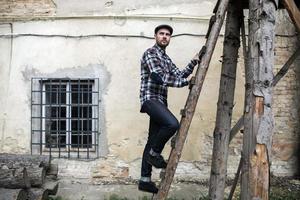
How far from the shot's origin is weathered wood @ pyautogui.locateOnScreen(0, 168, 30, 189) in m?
5.96

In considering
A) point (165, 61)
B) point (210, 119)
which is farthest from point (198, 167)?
point (165, 61)

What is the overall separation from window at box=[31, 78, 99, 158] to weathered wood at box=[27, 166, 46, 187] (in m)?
1.78

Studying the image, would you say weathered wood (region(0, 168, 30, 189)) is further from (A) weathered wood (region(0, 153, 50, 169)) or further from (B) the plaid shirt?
(B) the plaid shirt

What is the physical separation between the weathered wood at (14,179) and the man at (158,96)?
6.18 ft

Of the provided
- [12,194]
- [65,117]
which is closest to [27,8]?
[65,117]

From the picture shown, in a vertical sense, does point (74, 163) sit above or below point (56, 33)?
below

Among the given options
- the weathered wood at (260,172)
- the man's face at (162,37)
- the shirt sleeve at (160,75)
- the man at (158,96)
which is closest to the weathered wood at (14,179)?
the man at (158,96)

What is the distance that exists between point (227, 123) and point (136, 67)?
3.36 metres

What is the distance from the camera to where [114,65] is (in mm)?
8070

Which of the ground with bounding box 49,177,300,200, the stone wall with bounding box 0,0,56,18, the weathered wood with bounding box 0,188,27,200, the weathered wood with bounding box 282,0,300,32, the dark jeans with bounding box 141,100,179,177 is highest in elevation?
the stone wall with bounding box 0,0,56,18

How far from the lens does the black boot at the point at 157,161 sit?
4.65m

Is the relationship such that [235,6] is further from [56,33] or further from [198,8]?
[56,33]

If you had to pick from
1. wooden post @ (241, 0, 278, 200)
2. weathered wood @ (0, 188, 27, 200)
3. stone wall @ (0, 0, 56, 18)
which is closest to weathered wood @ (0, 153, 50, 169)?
weathered wood @ (0, 188, 27, 200)

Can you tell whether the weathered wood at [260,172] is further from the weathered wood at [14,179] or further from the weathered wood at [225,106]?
the weathered wood at [14,179]
